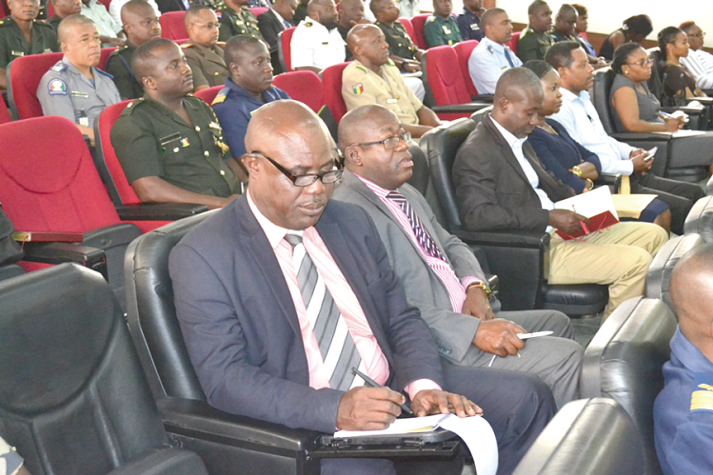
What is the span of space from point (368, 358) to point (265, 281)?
325 mm

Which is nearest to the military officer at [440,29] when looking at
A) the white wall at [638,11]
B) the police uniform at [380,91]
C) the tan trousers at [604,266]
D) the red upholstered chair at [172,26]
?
the white wall at [638,11]

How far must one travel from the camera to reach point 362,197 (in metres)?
2.33

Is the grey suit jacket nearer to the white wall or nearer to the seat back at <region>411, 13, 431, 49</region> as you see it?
the seat back at <region>411, 13, 431, 49</region>

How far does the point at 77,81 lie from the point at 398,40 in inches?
136

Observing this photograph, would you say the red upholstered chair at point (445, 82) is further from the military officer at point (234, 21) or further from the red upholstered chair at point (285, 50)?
the military officer at point (234, 21)

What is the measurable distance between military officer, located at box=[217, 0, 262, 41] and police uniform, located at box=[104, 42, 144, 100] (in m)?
1.59

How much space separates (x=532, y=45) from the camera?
7332mm

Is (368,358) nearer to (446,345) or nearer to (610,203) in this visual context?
(446,345)

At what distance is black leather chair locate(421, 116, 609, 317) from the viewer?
2879 mm

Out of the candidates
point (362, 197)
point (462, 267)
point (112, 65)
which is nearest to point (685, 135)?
point (462, 267)

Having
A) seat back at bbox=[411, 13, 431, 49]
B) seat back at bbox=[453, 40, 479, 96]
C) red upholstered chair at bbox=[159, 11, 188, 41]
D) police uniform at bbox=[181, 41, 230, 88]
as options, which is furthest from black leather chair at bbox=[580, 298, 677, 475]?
seat back at bbox=[411, 13, 431, 49]

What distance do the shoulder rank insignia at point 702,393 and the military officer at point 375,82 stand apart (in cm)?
357

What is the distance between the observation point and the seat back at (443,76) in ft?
18.5

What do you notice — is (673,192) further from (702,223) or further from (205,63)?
(205,63)
